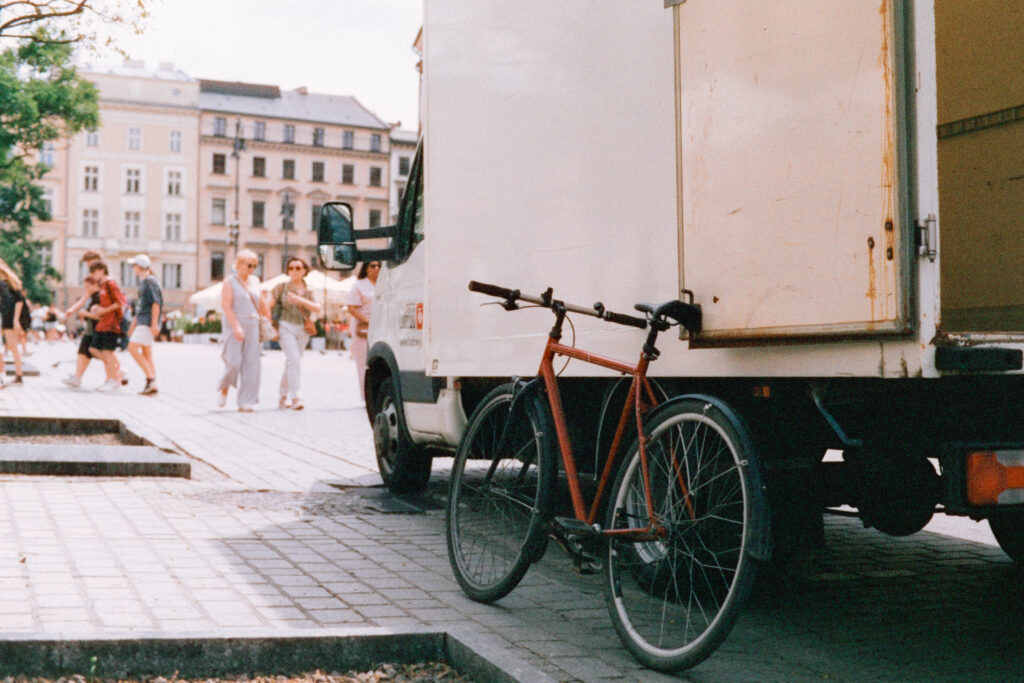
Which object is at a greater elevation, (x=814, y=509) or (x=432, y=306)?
(x=432, y=306)

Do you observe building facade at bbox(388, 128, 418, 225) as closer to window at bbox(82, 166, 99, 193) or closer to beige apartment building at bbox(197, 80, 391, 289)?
beige apartment building at bbox(197, 80, 391, 289)

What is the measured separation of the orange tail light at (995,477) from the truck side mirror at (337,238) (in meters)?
4.63

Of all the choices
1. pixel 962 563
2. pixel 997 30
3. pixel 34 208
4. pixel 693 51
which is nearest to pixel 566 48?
pixel 693 51

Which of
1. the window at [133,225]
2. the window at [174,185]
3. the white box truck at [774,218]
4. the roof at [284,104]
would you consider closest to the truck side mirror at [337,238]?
the white box truck at [774,218]

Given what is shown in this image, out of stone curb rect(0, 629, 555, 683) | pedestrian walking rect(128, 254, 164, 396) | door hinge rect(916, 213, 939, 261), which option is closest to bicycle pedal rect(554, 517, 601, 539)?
stone curb rect(0, 629, 555, 683)

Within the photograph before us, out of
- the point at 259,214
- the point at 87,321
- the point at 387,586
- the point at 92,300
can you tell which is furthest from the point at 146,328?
the point at 259,214

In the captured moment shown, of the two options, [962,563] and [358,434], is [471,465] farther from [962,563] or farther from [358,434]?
[358,434]

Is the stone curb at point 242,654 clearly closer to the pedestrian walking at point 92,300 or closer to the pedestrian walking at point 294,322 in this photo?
the pedestrian walking at point 294,322

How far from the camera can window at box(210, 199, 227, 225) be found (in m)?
90.9

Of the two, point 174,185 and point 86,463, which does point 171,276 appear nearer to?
point 174,185

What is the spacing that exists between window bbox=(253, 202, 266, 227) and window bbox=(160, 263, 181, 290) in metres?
6.69

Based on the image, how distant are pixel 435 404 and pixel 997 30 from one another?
11.4 ft

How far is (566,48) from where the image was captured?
520 centimetres

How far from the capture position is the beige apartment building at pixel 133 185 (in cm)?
8675
